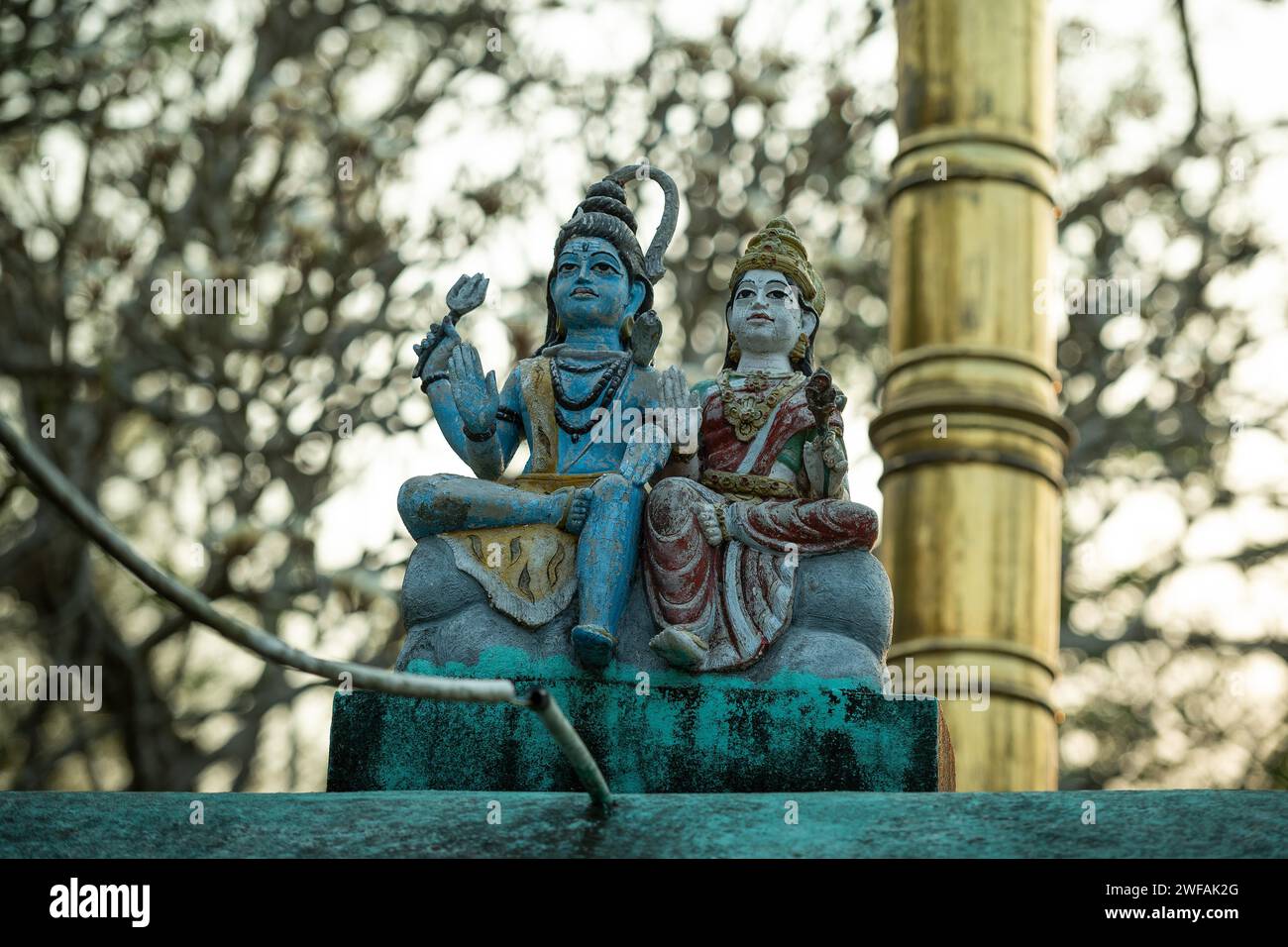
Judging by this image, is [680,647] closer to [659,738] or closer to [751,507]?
[659,738]

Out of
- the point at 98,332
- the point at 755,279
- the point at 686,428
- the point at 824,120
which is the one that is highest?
the point at 824,120

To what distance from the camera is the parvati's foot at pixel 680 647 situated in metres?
7.18

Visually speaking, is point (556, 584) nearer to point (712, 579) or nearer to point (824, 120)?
point (712, 579)

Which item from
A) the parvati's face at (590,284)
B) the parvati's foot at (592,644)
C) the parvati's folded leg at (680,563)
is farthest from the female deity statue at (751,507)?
the parvati's face at (590,284)

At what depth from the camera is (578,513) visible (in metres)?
7.47

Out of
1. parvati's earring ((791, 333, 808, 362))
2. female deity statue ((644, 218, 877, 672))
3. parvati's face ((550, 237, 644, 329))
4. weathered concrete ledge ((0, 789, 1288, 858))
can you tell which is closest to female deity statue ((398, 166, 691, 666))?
parvati's face ((550, 237, 644, 329))

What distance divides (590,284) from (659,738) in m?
1.58

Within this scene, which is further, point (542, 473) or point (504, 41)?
point (504, 41)

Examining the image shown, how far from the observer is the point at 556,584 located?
7.45 metres

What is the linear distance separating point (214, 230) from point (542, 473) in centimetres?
628

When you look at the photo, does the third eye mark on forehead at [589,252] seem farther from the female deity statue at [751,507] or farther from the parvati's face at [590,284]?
the female deity statue at [751,507]

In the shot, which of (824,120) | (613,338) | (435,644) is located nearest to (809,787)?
(435,644)

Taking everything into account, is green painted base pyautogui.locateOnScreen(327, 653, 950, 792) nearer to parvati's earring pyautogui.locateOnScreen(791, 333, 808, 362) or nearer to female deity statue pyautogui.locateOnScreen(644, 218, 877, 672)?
female deity statue pyautogui.locateOnScreen(644, 218, 877, 672)

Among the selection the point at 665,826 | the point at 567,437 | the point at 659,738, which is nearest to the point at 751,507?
the point at 567,437
